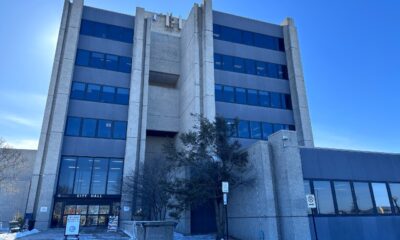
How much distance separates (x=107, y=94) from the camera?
105 ft

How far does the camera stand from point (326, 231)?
52.9 feet

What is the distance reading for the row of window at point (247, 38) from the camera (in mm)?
34781

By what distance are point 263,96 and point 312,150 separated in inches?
641

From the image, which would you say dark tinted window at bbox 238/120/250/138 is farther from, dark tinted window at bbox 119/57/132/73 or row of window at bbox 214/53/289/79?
dark tinted window at bbox 119/57/132/73

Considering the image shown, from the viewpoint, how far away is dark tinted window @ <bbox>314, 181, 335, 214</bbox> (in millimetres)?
16734

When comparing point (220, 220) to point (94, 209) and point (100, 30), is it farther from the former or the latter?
point (100, 30)

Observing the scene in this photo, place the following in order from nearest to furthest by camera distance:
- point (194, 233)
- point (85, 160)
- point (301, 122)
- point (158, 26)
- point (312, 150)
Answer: point (312, 150) → point (194, 233) → point (85, 160) → point (301, 122) → point (158, 26)

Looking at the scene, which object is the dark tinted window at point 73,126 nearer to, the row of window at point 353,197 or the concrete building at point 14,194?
Result: the concrete building at point 14,194

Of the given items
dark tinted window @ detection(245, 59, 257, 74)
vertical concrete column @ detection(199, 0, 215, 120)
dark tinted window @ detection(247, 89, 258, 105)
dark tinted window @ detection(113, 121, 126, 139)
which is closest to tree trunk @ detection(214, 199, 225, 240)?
vertical concrete column @ detection(199, 0, 215, 120)

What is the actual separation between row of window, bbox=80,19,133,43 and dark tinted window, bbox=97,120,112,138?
10.6m

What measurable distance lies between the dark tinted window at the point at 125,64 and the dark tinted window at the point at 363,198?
85.5 feet

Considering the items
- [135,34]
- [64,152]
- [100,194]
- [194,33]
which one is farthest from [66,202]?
[194,33]

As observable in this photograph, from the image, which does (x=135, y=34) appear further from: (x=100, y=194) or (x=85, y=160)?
(x=100, y=194)

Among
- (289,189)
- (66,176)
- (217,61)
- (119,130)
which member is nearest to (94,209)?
(66,176)
